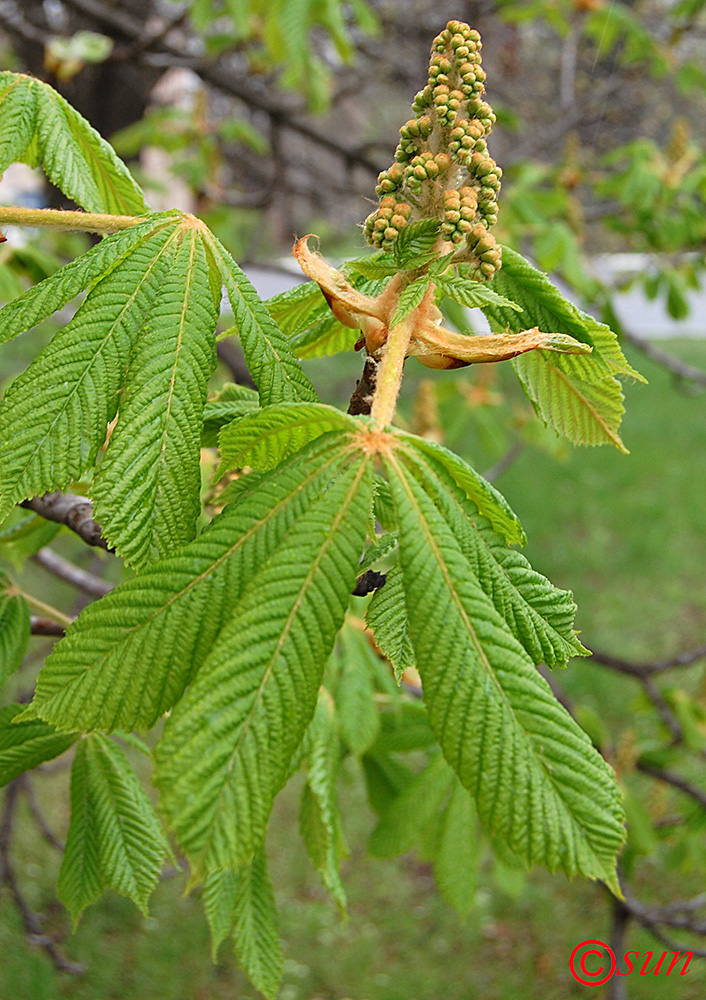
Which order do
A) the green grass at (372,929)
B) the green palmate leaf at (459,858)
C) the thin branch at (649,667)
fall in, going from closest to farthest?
1. the green palmate leaf at (459,858)
2. the thin branch at (649,667)
3. the green grass at (372,929)

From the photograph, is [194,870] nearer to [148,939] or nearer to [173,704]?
[173,704]

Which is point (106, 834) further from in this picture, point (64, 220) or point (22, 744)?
point (64, 220)

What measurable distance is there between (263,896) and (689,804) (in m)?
1.64

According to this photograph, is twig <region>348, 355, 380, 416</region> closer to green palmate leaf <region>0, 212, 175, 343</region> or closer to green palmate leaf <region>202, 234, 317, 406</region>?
green palmate leaf <region>202, 234, 317, 406</region>

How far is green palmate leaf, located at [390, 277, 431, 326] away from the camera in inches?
29.4

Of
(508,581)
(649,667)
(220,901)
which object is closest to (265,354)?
(508,581)

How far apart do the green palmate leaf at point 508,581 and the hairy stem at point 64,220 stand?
16.5 inches

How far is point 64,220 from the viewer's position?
0.85m

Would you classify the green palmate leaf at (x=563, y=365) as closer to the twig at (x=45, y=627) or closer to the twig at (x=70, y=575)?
the twig at (x=45, y=627)

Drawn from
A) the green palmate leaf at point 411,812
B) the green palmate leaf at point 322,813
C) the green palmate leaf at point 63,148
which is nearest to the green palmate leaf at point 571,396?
the green palmate leaf at point 63,148

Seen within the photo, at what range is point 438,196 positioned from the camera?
0.79 m

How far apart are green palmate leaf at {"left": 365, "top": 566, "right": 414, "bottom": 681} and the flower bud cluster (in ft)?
1.03

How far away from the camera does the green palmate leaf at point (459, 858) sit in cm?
184

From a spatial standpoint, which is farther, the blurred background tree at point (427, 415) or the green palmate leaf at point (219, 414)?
the blurred background tree at point (427, 415)
